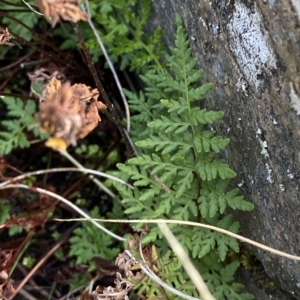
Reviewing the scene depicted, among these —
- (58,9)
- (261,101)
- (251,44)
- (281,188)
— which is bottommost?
(281,188)

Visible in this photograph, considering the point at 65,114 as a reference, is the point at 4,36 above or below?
above

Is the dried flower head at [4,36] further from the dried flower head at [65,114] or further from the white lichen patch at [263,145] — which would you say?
the white lichen patch at [263,145]

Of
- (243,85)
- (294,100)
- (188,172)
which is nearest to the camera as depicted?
(294,100)

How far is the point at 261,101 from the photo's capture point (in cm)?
143

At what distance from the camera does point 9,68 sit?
8.21 ft

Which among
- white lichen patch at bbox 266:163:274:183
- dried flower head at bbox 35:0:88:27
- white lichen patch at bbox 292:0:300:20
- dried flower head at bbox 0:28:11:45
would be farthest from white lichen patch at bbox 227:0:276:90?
dried flower head at bbox 0:28:11:45

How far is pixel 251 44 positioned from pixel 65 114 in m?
0.58

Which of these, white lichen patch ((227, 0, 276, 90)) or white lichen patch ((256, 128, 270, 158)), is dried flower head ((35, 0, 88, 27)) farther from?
white lichen patch ((256, 128, 270, 158))

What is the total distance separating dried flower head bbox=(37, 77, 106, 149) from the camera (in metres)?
1.15

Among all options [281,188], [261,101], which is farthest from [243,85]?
[281,188]

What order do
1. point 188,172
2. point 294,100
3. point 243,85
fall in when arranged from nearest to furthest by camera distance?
point 294,100 → point 243,85 → point 188,172

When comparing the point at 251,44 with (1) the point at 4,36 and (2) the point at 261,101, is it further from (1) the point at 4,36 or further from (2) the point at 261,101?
(1) the point at 4,36

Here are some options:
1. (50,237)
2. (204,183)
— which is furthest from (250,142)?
(50,237)

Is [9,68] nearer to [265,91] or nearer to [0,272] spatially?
[0,272]
